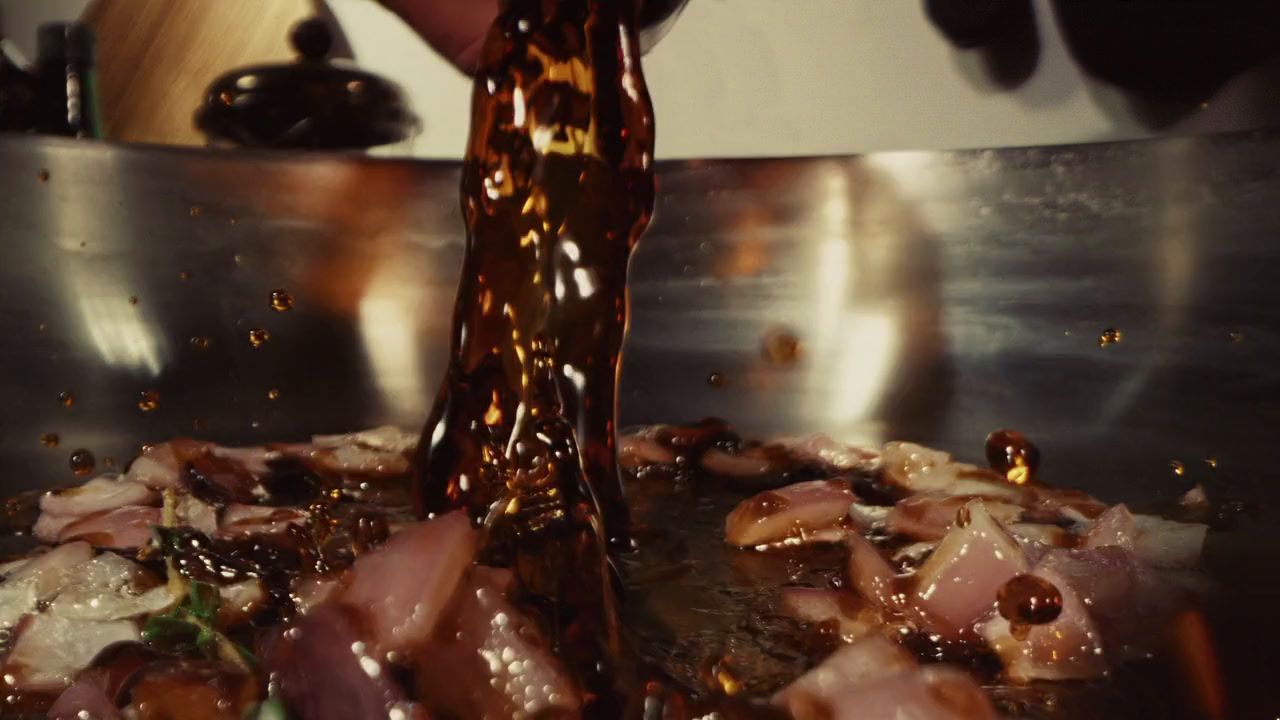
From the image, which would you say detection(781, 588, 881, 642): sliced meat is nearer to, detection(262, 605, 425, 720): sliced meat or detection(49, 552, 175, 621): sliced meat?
detection(262, 605, 425, 720): sliced meat

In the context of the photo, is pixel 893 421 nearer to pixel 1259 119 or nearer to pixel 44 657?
pixel 1259 119

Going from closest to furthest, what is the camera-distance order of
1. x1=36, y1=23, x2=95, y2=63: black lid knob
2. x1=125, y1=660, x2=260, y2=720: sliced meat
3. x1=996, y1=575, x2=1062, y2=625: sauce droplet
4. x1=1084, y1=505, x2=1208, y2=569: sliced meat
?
x1=125, y1=660, x2=260, y2=720: sliced meat → x1=996, y1=575, x2=1062, y2=625: sauce droplet → x1=1084, y1=505, x2=1208, y2=569: sliced meat → x1=36, y1=23, x2=95, y2=63: black lid knob

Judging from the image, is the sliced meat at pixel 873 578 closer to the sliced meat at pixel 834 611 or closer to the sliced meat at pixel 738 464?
the sliced meat at pixel 834 611

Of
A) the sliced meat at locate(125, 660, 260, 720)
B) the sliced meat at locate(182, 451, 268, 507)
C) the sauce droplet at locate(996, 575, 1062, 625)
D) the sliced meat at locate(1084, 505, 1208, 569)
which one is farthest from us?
the sliced meat at locate(182, 451, 268, 507)

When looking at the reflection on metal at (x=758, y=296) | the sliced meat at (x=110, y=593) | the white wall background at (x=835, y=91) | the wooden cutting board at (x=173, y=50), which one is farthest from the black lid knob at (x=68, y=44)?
the sliced meat at (x=110, y=593)

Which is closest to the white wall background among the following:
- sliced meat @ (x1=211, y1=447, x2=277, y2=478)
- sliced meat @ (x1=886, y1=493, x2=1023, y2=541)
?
sliced meat @ (x1=886, y1=493, x2=1023, y2=541)

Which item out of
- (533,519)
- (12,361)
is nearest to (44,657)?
(533,519)

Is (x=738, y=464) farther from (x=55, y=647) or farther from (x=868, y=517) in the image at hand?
(x=55, y=647)
